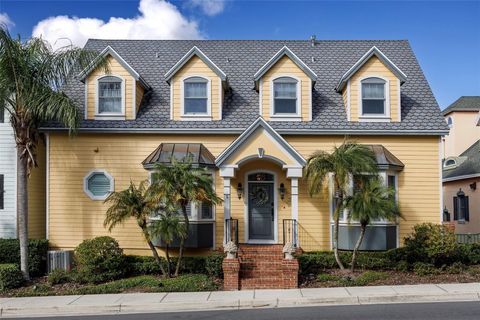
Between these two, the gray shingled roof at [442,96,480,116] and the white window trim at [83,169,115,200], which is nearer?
the white window trim at [83,169,115,200]

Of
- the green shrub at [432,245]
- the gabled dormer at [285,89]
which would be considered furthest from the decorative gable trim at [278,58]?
the green shrub at [432,245]

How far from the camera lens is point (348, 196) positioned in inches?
600

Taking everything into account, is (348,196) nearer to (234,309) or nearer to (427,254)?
(427,254)

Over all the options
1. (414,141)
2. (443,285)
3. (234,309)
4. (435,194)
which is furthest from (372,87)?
(234,309)

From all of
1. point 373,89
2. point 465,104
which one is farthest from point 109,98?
point 465,104

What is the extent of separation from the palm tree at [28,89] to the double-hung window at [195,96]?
365 centimetres

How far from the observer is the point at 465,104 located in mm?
37156

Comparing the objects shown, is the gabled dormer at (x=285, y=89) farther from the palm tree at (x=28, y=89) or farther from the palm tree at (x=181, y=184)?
the palm tree at (x=28, y=89)

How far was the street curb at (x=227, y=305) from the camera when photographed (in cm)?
1170

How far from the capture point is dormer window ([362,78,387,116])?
17.3 m

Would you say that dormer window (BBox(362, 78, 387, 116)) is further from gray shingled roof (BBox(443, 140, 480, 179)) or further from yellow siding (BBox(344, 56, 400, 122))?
gray shingled roof (BBox(443, 140, 480, 179))

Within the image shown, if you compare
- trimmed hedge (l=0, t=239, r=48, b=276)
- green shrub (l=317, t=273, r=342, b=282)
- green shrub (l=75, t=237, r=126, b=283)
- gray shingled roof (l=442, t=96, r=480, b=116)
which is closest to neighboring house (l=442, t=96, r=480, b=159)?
gray shingled roof (l=442, t=96, r=480, b=116)

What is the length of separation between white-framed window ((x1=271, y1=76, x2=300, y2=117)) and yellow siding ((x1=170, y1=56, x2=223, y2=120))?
6.38 feet

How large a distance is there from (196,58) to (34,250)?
8399mm
